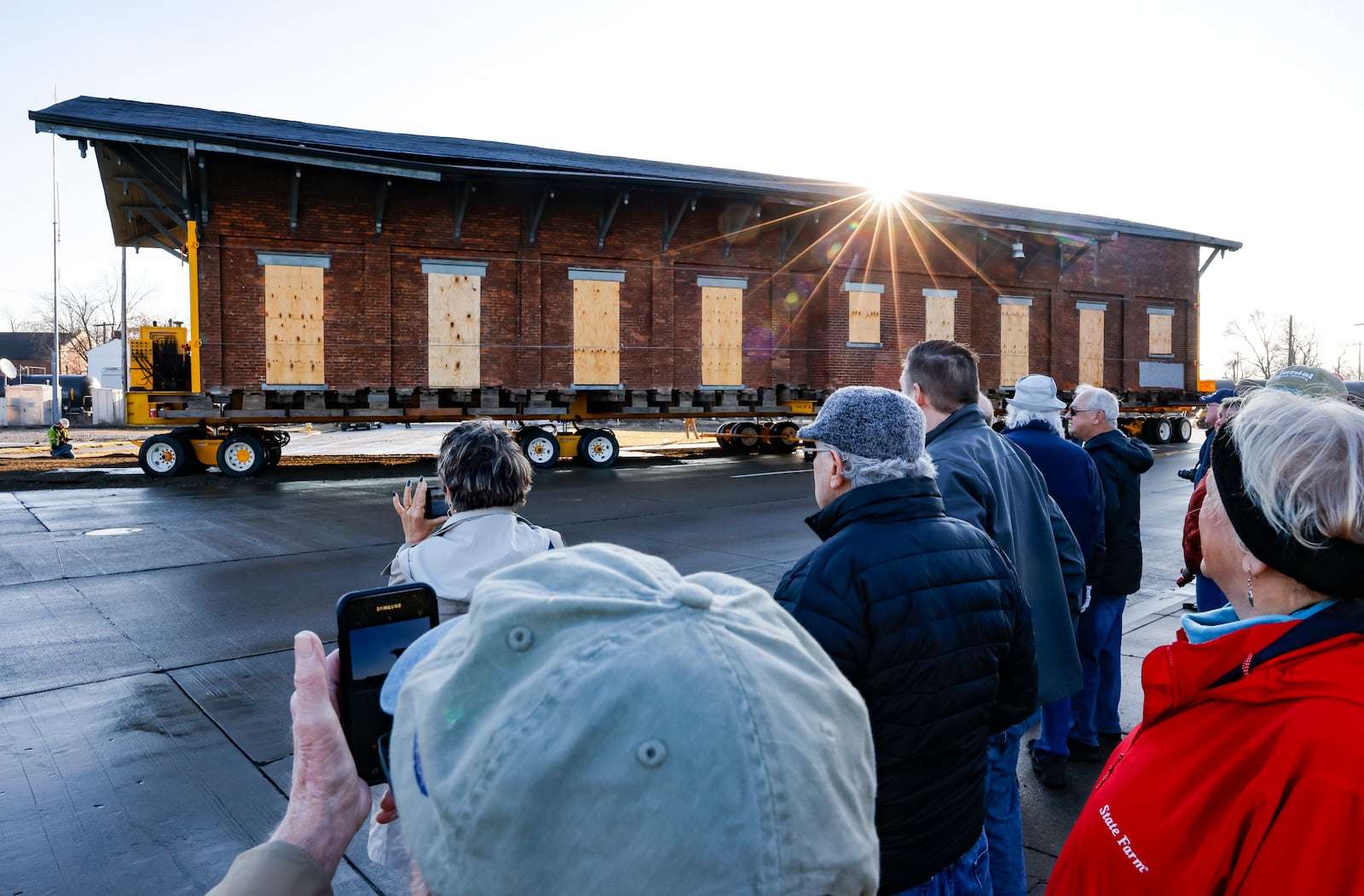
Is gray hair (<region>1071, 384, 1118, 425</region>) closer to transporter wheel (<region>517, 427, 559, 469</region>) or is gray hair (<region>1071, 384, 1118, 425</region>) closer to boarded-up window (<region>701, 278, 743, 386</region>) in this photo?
transporter wheel (<region>517, 427, 559, 469</region>)

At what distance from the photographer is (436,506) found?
11.0 feet

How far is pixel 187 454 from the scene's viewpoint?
60.7 feet

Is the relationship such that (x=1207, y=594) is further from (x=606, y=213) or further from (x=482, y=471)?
(x=606, y=213)

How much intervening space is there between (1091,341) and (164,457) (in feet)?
92.0

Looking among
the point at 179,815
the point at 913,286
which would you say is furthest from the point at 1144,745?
the point at 913,286

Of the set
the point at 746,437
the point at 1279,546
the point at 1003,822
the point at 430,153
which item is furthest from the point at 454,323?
the point at 1279,546

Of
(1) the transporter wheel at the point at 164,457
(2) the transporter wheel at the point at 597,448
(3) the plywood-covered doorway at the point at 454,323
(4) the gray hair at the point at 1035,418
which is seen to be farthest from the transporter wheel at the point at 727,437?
(4) the gray hair at the point at 1035,418

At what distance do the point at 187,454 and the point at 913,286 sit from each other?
64.6 feet

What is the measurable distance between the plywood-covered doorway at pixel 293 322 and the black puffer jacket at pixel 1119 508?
18.9 m

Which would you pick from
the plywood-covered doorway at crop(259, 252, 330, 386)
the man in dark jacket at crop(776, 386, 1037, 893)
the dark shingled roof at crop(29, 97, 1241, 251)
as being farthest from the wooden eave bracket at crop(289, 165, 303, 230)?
the man in dark jacket at crop(776, 386, 1037, 893)

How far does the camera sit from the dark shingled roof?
18422mm

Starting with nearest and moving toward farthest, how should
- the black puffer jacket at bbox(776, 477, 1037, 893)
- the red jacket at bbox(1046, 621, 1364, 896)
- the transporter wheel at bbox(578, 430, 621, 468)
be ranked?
the red jacket at bbox(1046, 621, 1364, 896), the black puffer jacket at bbox(776, 477, 1037, 893), the transporter wheel at bbox(578, 430, 621, 468)

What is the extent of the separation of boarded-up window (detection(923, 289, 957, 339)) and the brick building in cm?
8

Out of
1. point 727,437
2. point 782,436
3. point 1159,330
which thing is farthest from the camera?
point 1159,330
